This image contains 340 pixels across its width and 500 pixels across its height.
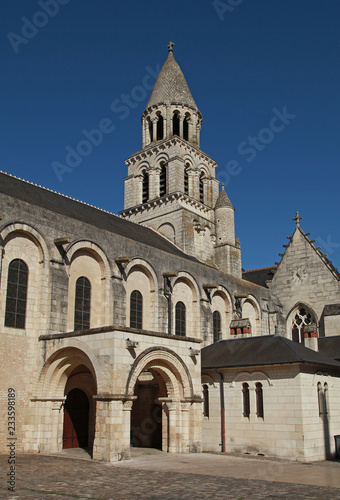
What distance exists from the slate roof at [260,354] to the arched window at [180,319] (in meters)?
2.93

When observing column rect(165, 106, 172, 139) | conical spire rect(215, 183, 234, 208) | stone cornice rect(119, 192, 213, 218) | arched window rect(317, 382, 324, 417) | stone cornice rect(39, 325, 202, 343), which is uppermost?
column rect(165, 106, 172, 139)

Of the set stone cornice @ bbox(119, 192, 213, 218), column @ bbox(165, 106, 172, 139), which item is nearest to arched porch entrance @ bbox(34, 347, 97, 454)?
stone cornice @ bbox(119, 192, 213, 218)

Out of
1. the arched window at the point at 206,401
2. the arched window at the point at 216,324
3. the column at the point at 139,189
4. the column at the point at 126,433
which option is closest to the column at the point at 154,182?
the column at the point at 139,189

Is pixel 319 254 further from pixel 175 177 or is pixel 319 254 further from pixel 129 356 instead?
pixel 129 356

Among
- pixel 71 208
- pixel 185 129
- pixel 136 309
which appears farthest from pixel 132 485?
pixel 185 129

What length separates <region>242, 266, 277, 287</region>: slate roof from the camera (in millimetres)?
40781

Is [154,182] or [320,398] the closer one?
[320,398]

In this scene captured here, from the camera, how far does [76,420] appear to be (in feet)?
68.9

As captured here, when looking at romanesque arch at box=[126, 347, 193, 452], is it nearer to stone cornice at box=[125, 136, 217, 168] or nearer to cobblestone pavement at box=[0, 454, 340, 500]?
cobblestone pavement at box=[0, 454, 340, 500]

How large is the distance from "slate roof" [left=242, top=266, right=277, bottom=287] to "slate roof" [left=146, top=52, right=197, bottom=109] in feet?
48.3

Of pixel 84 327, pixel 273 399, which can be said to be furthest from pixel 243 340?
pixel 84 327

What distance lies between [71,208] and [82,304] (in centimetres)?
707

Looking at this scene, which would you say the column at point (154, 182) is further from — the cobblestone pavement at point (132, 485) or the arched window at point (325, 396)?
the cobblestone pavement at point (132, 485)

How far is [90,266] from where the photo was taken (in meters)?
22.5
